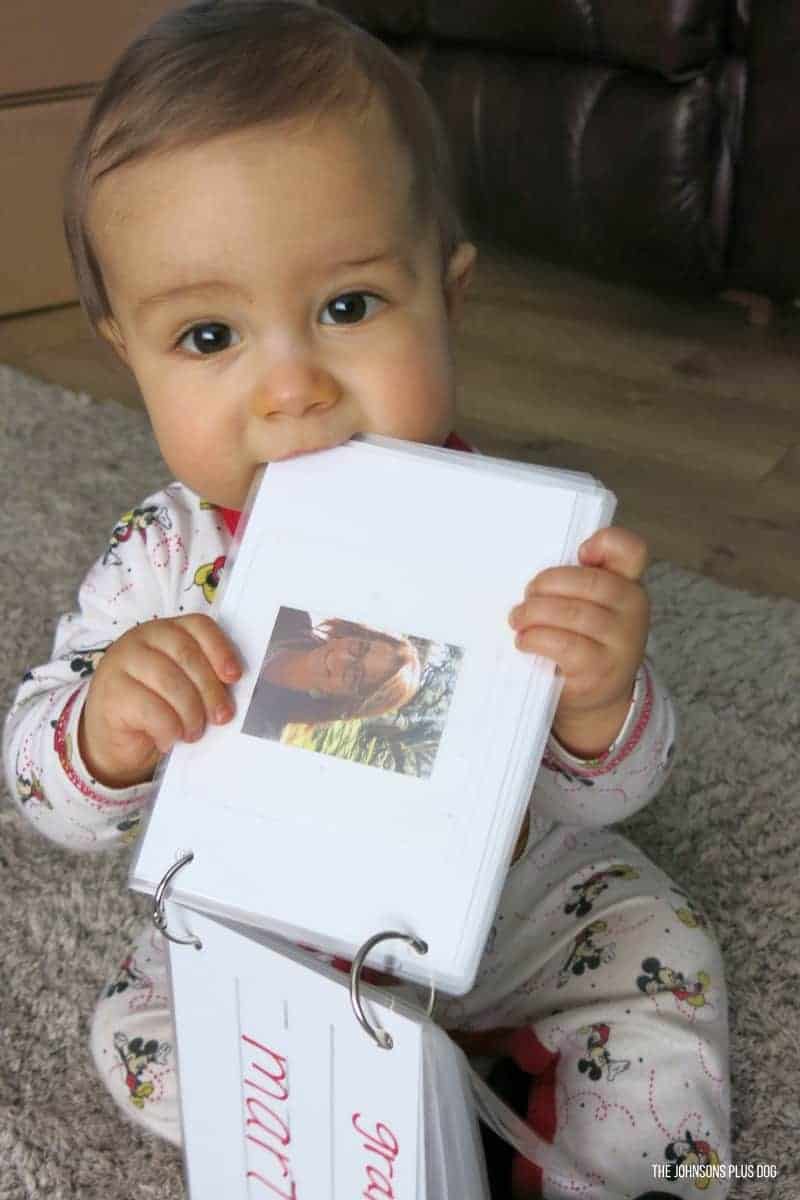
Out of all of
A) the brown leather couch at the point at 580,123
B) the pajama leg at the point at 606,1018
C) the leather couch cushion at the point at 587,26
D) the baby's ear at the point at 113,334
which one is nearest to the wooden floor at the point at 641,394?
the brown leather couch at the point at 580,123

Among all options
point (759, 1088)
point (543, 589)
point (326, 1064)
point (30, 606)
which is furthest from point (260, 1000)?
point (30, 606)

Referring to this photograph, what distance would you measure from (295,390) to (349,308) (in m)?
0.05

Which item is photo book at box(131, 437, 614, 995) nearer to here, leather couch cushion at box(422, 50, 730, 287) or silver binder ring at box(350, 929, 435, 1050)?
silver binder ring at box(350, 929, 435, 1050)

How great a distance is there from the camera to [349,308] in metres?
0.57

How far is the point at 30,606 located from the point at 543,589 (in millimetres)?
746

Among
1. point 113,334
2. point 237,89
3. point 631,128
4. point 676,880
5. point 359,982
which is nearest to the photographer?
point 359,982

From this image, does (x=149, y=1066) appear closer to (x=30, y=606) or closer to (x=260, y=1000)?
(x=260, y=1000)

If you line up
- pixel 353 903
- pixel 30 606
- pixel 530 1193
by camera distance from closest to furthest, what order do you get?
pixel 353 903 → pixel 530 1193 → pixel 30 606

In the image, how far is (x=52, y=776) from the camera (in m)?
0.63

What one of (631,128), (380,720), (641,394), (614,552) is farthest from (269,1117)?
(631,128)

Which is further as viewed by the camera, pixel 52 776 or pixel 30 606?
Result: pixel 30 606

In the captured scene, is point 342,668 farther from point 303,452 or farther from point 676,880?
point 676,880

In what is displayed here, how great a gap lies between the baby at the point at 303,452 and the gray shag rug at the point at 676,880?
0.04m

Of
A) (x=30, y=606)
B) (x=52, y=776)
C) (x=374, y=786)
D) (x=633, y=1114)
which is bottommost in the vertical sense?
(x=30, y=606)
